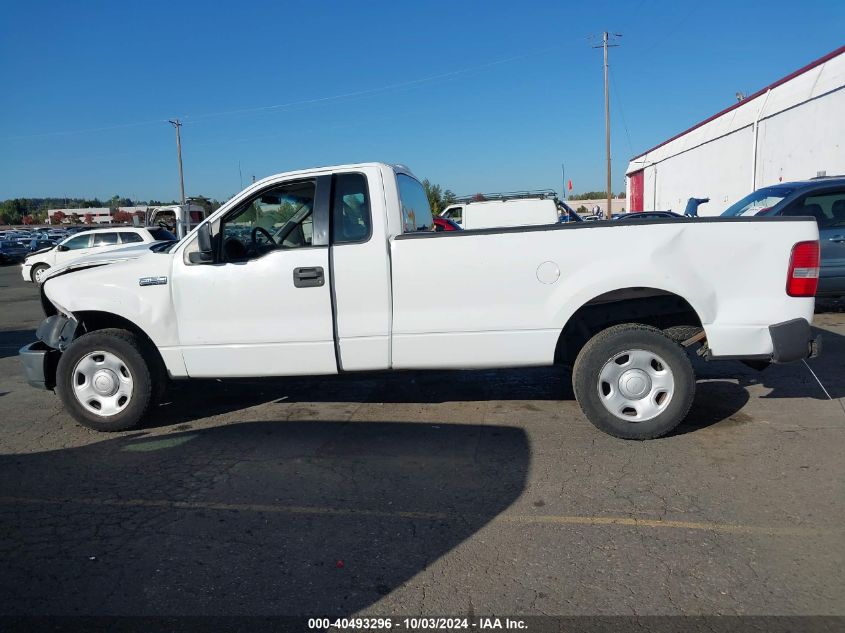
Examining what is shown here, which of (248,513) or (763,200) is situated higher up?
(763,200)

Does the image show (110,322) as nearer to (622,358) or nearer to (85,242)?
(622,358)

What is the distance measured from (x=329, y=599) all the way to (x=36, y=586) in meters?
1.45

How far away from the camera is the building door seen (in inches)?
2021

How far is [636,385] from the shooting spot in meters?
4.74

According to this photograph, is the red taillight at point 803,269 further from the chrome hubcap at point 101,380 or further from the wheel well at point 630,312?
the chrome hubcap at point 101,380

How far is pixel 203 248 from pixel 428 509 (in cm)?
261

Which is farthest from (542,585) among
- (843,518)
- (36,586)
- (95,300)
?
(95,300)

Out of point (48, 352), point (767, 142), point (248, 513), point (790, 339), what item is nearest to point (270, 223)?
point (48, 352)

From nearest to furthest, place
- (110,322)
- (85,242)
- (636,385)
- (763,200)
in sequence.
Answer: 1. (636,385)
2. (110,322)
3. (763,200)
4. (85,242)

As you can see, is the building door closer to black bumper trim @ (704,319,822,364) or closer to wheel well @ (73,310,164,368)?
black bumper trim @ (704,319,822,364)

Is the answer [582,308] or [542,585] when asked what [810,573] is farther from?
[582,308]

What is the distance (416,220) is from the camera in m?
5.88

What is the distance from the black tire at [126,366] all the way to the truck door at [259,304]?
0.35 meters

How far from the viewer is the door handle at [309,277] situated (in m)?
4.87
